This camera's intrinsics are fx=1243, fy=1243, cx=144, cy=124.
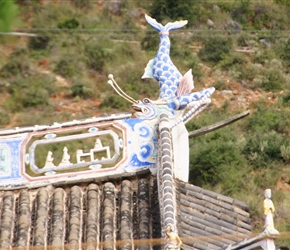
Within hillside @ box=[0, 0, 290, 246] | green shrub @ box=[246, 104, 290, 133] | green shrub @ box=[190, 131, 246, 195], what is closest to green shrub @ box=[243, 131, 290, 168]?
hillside @ box=[0, 0, 290, 246]

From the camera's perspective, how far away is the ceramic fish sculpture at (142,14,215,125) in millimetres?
20188

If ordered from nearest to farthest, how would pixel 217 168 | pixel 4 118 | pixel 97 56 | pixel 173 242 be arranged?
pixel 173 242
pixel 217 168
pixel 4 118
pixel 97 56

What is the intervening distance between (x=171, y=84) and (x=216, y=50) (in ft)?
56.4

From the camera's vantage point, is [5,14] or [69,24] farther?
[69,24]

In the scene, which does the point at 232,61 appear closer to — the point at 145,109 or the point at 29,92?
the point at 29,92

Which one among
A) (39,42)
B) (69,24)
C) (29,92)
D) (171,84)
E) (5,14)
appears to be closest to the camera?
(171,84)

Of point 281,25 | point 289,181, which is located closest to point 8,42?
point 281,25

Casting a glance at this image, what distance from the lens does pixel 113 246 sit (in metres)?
18.1

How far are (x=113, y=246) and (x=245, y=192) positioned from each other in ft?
37.7

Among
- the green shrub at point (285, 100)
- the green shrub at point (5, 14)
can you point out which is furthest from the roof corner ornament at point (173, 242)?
the green shrub at point (285, 100)

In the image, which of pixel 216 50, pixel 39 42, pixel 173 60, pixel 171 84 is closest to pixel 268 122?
pixel 173 60

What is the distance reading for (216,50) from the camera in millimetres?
37688

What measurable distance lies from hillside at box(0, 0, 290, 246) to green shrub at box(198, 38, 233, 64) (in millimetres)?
30

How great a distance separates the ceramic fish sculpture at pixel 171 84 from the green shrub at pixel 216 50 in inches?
634
